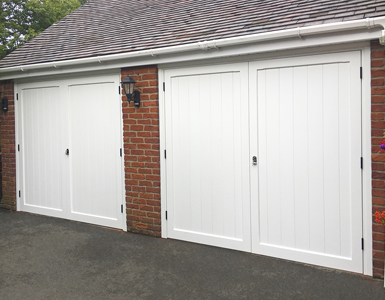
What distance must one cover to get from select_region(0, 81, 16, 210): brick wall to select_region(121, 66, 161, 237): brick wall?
2.44 meters

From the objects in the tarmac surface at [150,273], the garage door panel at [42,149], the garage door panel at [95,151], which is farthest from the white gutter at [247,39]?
the tarmac surface at [150,273]

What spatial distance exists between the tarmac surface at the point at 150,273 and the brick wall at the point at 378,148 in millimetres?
273

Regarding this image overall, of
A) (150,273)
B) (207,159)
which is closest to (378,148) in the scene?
(207,159)

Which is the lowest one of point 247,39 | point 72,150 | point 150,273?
point 150,273

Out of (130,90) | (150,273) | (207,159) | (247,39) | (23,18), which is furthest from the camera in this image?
(23,18)

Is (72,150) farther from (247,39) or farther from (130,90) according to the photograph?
(247,39)

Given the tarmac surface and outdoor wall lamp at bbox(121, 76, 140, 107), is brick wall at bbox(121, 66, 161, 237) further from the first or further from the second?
the tarmac surface

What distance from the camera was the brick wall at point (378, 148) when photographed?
342cm

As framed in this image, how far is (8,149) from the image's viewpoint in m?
6.35

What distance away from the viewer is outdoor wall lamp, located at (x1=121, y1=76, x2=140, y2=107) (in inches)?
187

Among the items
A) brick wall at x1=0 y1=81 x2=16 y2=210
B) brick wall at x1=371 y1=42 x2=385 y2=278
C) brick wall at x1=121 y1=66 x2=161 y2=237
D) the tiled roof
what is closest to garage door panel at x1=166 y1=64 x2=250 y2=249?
brick wall at x1=121 y1=66 x2=161 y2=237

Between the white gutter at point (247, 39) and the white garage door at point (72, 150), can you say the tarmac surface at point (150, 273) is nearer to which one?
the white garage door at point (72, 150)

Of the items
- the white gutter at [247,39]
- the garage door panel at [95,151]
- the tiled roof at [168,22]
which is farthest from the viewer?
the garage door panel at [95,151]

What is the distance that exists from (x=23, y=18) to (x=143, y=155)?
14.6m
